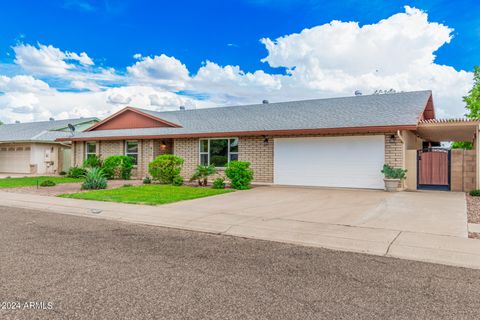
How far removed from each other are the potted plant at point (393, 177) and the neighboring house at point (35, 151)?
23.0 metres

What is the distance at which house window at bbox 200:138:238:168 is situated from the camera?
57.6 feet

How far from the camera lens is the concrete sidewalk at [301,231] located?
5.43 metres

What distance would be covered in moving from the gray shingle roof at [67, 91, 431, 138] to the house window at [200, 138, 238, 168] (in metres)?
0.67

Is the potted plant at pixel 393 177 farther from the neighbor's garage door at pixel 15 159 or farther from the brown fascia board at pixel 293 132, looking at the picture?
the neighbor's garage door at pixel 15 159

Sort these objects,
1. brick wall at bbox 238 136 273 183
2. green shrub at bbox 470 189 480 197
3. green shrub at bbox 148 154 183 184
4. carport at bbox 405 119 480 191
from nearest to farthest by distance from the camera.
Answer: green shrub at bbox 470 189 480 197 < carport at bbox 405 119 480 191 < green shrub at bbox 148 154 183 184 < brick wall at bbox 238 136 273 183

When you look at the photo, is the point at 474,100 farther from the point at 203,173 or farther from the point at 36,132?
the point at 36,132

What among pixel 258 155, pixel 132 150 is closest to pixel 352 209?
pixel 258 155

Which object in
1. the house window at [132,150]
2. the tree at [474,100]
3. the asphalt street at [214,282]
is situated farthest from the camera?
the tree at [474,100]

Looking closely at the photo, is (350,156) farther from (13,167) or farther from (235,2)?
(13,167)

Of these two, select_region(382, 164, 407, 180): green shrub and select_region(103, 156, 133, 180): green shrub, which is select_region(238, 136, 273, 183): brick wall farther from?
select_region(103, 156, 133, 180): green shrub

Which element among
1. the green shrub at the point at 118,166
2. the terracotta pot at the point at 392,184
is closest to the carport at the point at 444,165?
the terracotta pot at the point at 392,184

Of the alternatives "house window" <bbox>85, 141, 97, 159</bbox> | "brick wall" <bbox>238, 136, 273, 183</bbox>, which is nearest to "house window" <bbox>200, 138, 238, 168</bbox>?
"brick wall" <bbox>238, 136, 273, 183</bbox>

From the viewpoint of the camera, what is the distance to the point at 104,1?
16406 mm

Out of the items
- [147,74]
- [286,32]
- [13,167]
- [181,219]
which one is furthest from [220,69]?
[181,219]
